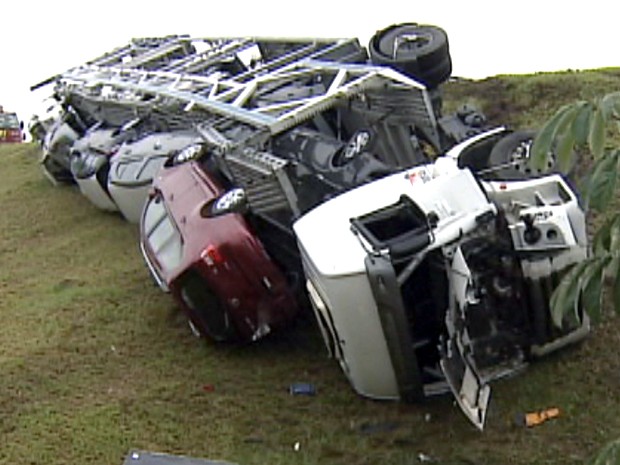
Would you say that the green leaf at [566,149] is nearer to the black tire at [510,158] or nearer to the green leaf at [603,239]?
the green leaf at [603,239]

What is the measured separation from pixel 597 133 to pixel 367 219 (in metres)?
3.05

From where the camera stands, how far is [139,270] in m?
7.44

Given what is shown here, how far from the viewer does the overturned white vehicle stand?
4473 mm

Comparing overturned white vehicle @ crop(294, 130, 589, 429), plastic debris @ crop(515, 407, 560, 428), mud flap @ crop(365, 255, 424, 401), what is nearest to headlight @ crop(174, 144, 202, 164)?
overturned white vehicle @ crop(294, 130, 589, 429)

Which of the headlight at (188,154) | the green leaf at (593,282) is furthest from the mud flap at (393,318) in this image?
the green leaf at (593,282)

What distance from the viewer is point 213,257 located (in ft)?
17.8

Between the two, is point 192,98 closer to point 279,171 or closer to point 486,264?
point 279,171

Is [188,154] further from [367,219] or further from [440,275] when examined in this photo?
[440,275]

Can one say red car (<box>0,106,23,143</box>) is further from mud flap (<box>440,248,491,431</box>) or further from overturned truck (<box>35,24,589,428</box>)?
mud flap (<box>440,248,491,431</box>)

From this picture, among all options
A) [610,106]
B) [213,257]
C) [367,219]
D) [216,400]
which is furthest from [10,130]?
[610,106]

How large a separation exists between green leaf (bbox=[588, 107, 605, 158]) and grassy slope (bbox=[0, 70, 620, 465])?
2.89 meters

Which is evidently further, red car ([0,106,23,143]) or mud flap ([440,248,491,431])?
red car ([0,106,23,143])

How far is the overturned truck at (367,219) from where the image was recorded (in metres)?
4.56

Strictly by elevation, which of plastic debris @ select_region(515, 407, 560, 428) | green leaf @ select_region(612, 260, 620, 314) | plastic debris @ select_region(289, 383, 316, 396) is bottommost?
plastic debris @ select_region(515, 407, 560, 428)
